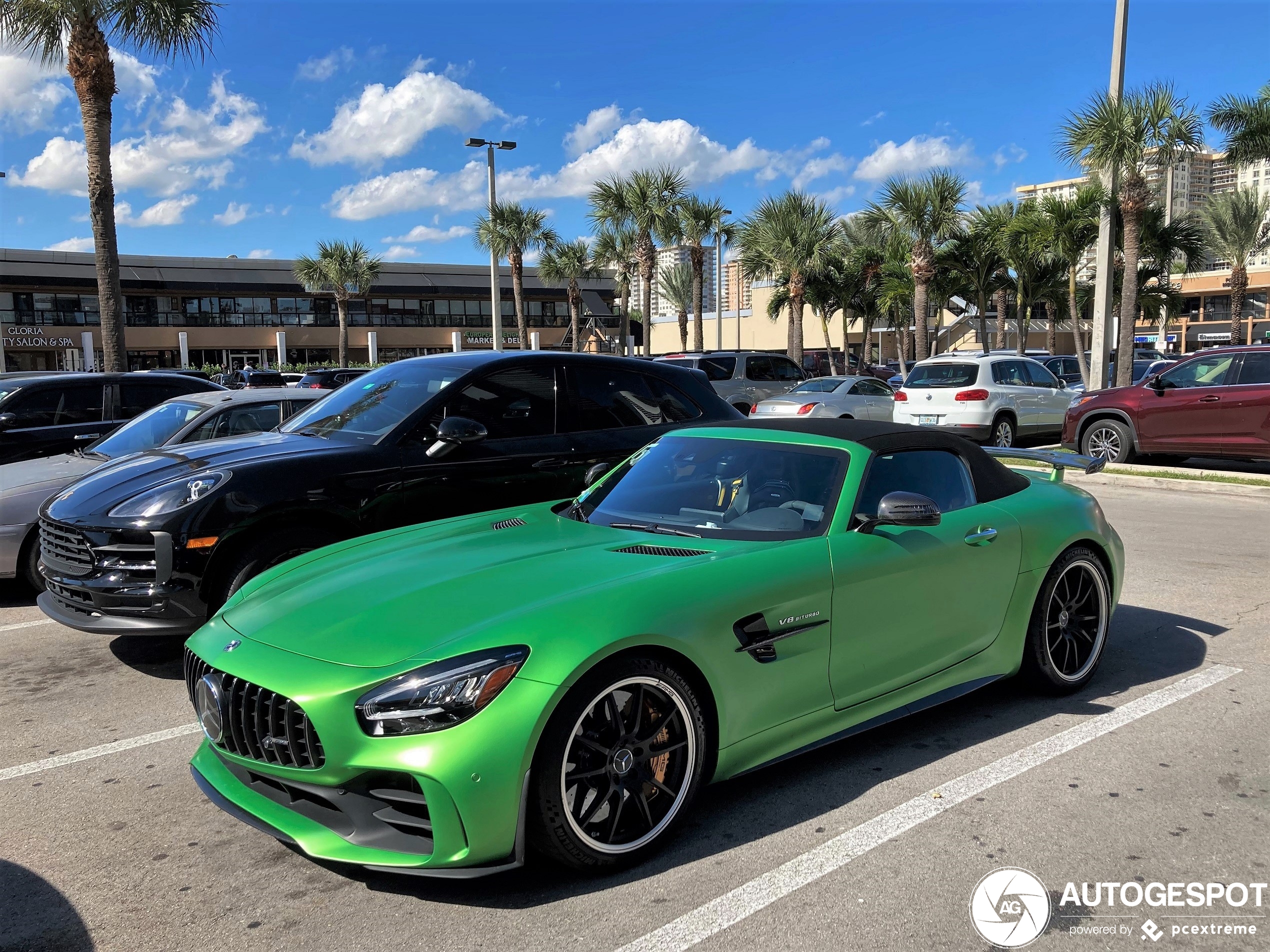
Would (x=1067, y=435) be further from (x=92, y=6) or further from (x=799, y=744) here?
(x=92, y=6)

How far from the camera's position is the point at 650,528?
13.4 ft

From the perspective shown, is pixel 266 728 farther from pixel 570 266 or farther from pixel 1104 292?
pixel 570 266

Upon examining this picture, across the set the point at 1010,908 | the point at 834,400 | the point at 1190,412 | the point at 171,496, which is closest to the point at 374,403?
the point at 171,496

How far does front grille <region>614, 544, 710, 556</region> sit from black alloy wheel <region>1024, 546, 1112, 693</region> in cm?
186

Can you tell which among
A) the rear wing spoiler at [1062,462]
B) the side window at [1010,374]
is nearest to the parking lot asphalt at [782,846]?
the rear wing spoiler at [1062,462]

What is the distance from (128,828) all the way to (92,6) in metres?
16.5

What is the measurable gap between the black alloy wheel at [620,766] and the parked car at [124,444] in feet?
15.7

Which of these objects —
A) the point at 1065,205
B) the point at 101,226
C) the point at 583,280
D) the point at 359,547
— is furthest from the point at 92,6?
the point at 583,280

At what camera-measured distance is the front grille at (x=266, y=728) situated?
9.71 feet

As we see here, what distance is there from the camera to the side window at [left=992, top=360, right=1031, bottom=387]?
1673 centimetres

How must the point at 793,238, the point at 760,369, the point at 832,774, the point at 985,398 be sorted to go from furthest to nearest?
the point at 793,238, the point at 760,369, the point at 985,398, the point at 832,774

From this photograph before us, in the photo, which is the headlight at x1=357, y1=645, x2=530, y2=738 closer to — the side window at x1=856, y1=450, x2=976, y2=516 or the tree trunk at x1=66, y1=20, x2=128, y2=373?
the side window at x1=856, y1=450, x2=976, y2=516

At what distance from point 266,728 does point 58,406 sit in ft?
28.3

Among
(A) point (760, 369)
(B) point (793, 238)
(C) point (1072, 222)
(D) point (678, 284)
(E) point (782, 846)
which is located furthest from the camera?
(D) point (678, 284)
